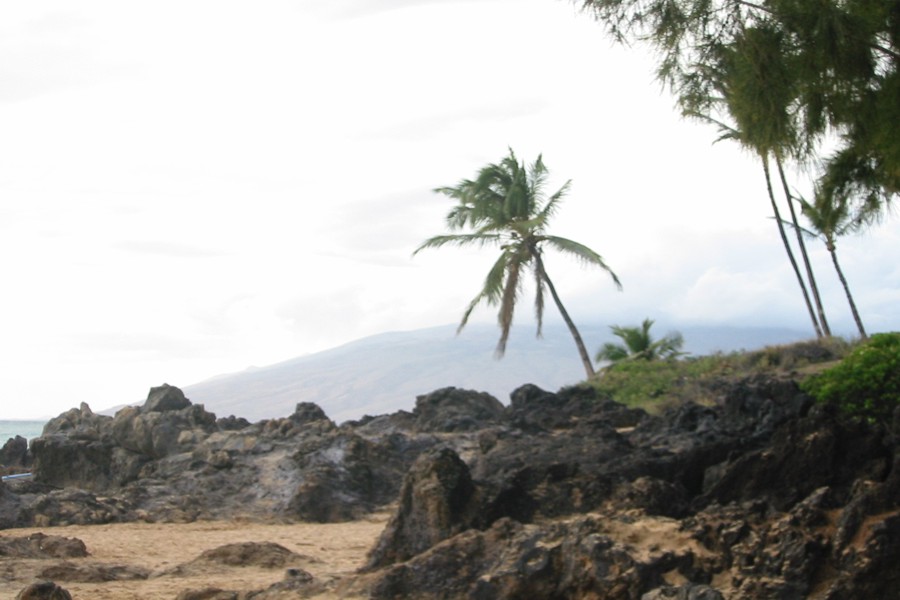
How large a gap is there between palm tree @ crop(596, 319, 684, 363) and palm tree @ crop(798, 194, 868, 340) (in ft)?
16.9

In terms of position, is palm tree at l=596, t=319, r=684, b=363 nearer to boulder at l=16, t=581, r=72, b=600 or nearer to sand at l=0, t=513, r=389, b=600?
sand at l=0, t=513, r=389, b=600

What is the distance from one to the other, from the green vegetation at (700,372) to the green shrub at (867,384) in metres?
6.45

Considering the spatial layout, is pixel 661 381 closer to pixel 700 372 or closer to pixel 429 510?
pixel 700 372

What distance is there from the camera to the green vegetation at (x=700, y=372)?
2070 cm

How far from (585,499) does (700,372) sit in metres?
15.1

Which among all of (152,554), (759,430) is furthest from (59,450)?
(759,430)

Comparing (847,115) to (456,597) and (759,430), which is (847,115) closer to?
(759,430)

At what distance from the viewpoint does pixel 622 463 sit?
10562 mm

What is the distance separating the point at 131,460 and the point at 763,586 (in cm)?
1469

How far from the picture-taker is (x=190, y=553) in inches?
430

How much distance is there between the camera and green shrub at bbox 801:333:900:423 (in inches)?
463

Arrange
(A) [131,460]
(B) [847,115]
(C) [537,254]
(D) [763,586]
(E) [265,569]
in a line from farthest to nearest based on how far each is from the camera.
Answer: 1. (C) [537,254]
2. (A) [131,460]
3. (B) [847,115]
4. (E) [265,569]
5. (D) [763,586]

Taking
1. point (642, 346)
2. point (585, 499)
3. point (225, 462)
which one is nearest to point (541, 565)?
point (585, 499)

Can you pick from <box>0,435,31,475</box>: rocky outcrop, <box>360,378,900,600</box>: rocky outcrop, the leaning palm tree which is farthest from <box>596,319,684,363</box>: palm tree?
<box>360,378,900,600</box>: rocky outcrop
